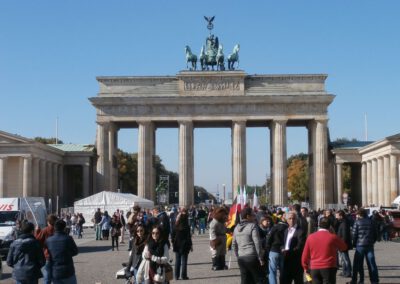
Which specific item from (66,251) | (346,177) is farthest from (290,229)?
(346,177)

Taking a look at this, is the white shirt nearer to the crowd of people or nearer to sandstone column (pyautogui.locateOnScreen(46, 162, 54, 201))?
the crowd of people

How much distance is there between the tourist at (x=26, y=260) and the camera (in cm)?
1481

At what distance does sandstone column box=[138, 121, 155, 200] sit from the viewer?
8906 cm

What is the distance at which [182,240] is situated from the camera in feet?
79.6

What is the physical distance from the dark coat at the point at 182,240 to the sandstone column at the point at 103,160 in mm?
64949

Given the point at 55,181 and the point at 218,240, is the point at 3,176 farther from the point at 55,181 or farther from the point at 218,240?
the point at 218,240

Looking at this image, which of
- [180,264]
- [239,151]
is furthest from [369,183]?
[180,264]

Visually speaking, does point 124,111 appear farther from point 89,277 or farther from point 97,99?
point 89,277

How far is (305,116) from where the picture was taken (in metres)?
88.4

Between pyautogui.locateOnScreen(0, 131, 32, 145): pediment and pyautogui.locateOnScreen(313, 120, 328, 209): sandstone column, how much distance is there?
32.8 metres

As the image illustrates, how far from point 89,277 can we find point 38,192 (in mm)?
63384

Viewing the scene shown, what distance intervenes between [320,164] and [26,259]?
75.6 m

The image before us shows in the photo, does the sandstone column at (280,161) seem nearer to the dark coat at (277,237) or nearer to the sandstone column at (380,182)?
the sandstone column at (380,182)

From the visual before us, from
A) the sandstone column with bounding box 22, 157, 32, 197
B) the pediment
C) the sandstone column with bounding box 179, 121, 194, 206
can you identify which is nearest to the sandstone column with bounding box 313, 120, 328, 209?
the sandstone column with bounding box 179, 121, 194, 206
